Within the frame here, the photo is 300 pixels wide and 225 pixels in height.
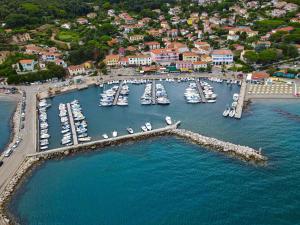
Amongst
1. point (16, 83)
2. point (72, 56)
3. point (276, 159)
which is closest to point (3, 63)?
point (16, 83)

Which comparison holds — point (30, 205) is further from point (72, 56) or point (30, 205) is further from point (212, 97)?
point (72, 56)

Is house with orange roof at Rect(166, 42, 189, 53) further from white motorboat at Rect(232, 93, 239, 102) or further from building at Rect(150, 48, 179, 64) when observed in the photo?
white motorboat at Rect(232, 93, 239, 102)

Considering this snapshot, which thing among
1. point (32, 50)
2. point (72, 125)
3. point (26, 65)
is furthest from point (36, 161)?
point (32, 50)

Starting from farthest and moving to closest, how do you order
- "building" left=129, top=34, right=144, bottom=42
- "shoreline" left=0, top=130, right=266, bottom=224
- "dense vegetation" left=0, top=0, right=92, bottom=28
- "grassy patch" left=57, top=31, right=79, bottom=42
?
"dense vegetation" left=0, top=0, right=92, bottom=28 < "building" left=129, top=34, right=144, bottom=42 < "grassy patch" left=57, top=31, right=79, bottom=42 < "shoreline" left=0, top=130, right=266, bottom=224

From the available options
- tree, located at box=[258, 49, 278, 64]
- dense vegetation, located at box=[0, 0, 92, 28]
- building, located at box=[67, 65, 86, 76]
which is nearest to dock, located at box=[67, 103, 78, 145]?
building, located at box=[67, 65, 86, 76]

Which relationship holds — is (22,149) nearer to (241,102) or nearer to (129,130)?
(129,130)

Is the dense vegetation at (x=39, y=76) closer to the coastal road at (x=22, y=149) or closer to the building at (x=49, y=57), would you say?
the building at (x=49, y=57)

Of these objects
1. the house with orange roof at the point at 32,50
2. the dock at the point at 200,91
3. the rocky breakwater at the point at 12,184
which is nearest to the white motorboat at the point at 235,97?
the dock at the point at 200,91
